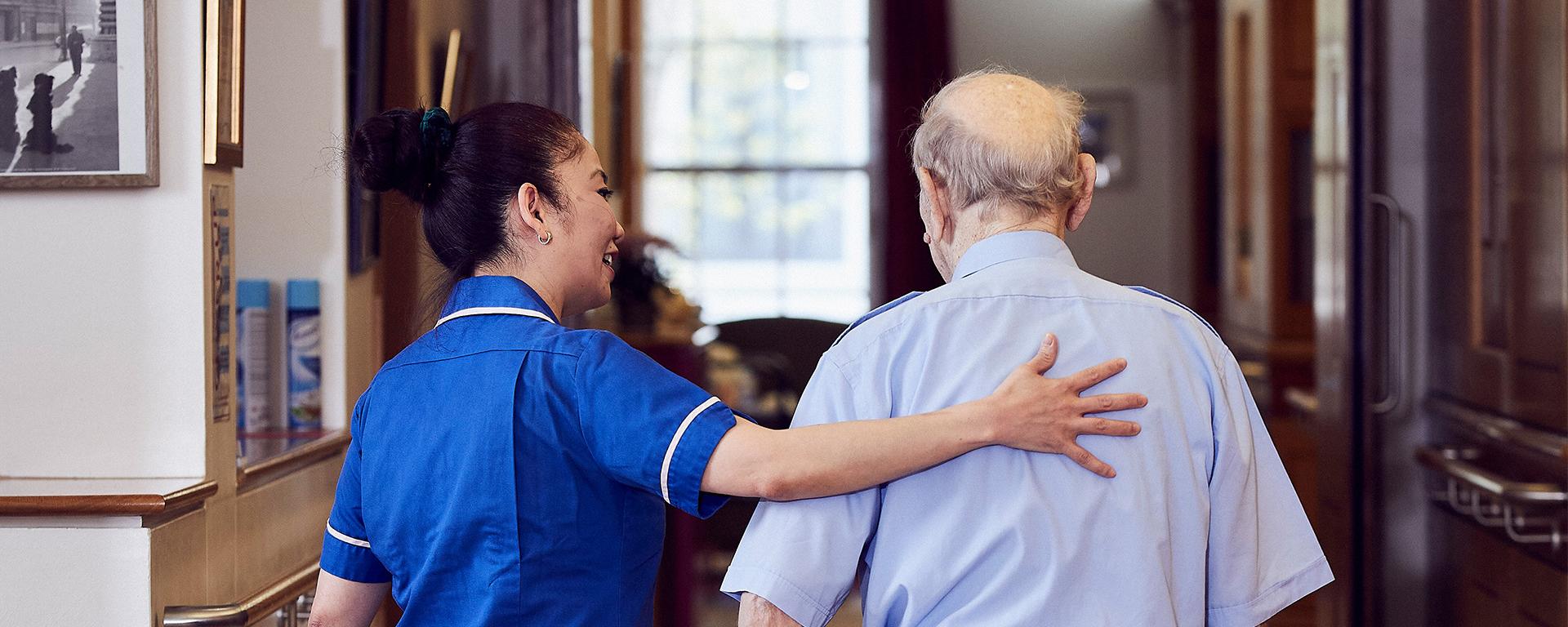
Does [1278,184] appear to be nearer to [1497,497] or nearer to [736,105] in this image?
[736,105]

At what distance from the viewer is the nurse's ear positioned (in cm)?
130

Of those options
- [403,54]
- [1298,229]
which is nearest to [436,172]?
[403,54]

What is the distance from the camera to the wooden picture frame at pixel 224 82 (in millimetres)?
1534

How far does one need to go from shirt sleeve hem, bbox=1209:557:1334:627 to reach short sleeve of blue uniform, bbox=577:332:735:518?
488 mm

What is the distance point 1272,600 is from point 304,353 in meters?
1.46

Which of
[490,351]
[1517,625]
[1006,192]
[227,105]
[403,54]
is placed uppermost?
[403,54]

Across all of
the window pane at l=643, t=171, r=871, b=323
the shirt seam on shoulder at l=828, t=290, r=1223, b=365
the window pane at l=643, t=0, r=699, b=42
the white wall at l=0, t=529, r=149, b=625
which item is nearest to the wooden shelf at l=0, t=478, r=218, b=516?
the white wall at l=0, t=529, r=149, b=625

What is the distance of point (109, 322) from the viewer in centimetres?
155

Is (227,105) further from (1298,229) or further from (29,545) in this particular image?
(1298,229)

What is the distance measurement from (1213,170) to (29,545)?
5.63 meters

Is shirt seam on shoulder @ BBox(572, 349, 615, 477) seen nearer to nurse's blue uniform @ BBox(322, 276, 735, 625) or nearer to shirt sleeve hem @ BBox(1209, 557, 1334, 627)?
nurse's blue uniform @ BBox(322, 276, 735, 625)

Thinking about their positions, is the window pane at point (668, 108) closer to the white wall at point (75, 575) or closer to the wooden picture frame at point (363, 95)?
the wooden picture frame at point (363, 95)

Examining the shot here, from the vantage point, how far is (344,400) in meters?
2.11

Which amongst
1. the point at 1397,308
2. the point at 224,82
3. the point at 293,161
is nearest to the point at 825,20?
the point at 1397,308
